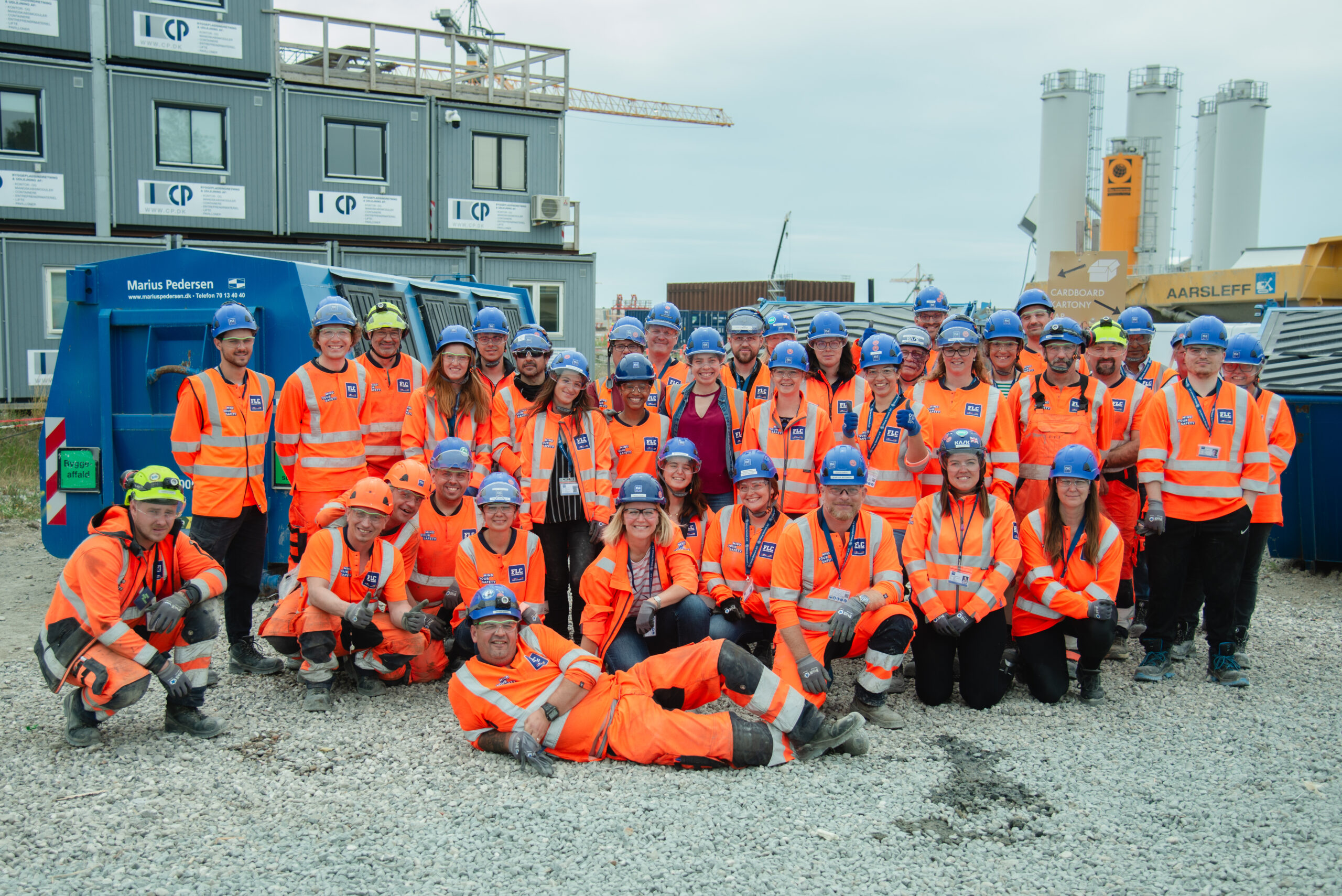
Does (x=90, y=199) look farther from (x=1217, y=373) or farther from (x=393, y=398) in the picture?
(x=1217, y=373)

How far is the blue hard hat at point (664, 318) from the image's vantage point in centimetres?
671

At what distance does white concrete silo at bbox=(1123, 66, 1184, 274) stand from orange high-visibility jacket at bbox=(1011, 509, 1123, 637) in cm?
3982

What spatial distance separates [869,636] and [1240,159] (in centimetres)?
4523

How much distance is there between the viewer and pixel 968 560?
5.02 metres

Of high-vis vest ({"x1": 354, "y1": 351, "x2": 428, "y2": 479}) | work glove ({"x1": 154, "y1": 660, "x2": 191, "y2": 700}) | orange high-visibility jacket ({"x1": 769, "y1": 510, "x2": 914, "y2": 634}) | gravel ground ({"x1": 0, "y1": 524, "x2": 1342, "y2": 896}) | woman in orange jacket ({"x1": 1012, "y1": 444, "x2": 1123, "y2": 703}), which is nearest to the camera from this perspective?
gravel ground ({"x1": 0, "y1": 524, "x2": 1342, "y2": 896})

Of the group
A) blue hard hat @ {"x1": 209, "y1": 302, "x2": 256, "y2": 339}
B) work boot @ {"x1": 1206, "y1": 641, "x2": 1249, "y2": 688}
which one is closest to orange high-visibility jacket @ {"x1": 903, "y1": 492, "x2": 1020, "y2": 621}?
work boot @ {"x1": 1206, "y1": 641, "x2": 1249, "y2": 688}

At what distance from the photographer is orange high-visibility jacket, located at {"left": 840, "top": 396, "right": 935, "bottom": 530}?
5.56 meters

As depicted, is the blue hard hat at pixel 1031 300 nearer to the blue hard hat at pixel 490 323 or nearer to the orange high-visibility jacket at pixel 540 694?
the blue hard hat at pixel 490 323

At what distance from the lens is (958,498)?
5105 mm

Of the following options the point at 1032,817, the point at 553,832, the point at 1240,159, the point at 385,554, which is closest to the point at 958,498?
the point at 1032,817

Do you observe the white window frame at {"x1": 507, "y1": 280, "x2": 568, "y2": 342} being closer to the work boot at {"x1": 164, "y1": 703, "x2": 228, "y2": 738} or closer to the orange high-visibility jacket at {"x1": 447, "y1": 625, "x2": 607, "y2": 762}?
the work boot at {"x1": 164, "y1": 703, "x2": 228, "y2": 738}

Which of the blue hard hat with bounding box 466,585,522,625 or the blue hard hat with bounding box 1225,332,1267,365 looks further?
the blue hard hat with bounding box 1225,332,1267,365

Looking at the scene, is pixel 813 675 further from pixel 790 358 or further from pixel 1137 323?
pixel 1137 323

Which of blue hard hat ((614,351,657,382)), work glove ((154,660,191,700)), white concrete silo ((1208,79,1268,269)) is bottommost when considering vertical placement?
work glove ((154,660,191,700))
